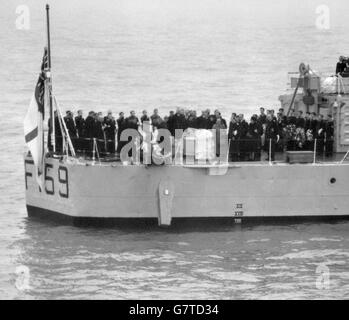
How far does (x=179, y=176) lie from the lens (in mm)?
43531

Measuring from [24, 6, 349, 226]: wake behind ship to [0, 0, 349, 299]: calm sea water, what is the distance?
2.08 ft

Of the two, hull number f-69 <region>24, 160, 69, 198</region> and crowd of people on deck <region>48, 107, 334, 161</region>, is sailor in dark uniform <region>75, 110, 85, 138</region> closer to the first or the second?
crowd of people on deck <region>48, 107, 334, 161</region>

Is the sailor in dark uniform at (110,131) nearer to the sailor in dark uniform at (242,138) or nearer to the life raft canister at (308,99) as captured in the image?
the sailor in dark uniform at (242,138)

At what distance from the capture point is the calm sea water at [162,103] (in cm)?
3909

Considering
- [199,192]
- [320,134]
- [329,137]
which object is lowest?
[199,192]

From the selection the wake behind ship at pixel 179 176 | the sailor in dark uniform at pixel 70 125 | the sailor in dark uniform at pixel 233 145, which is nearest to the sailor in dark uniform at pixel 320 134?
the wake behind ship at pixel 179 176

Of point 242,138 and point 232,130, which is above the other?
point 232,130

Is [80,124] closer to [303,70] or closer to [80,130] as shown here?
[80,130]

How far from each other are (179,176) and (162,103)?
3186 cm

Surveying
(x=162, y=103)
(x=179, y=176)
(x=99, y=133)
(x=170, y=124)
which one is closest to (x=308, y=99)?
(x=170, y=124)

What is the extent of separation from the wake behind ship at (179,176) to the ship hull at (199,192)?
3cm
